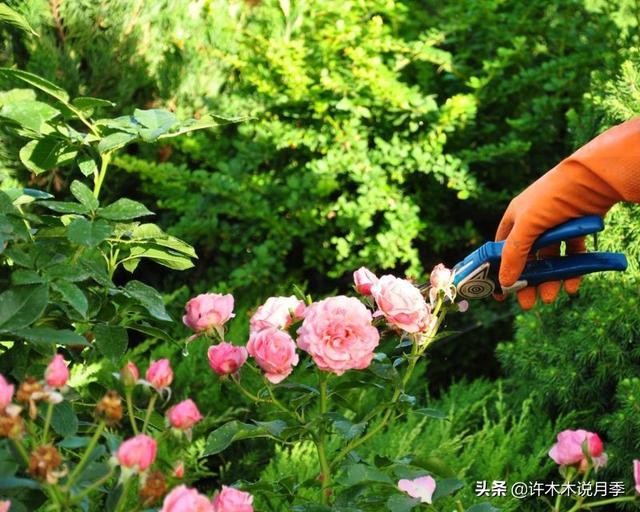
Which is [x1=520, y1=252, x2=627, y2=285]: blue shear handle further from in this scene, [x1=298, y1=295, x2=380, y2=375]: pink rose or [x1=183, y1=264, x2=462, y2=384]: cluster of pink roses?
[x1=298, y1=295, x2=380, y2=375]: pink rose

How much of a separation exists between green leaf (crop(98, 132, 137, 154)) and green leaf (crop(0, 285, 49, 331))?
1.04 feet

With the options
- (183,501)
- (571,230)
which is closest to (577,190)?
(571,230)

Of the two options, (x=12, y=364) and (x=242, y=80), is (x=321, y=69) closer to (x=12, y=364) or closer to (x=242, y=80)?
(x=242, y=80)

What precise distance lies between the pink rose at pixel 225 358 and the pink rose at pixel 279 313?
46 millimetres

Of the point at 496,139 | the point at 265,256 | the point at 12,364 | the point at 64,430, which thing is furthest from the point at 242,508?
the point at 496,139

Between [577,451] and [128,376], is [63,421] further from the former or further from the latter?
[577,451]

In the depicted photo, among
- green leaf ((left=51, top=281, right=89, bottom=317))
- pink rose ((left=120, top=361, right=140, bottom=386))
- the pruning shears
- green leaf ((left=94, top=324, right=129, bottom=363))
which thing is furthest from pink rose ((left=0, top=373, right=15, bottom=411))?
the pruning shears

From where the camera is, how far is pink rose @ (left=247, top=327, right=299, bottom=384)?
156cm

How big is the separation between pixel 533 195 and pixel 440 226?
230cm

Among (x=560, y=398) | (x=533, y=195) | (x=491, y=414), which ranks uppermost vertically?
(x=533, y=195)

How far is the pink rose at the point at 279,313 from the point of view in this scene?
164 centimetres

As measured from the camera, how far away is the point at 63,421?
1.41 meters

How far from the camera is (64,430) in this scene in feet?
4.61

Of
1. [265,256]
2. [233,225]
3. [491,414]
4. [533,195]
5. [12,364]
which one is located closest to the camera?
[12,364]
